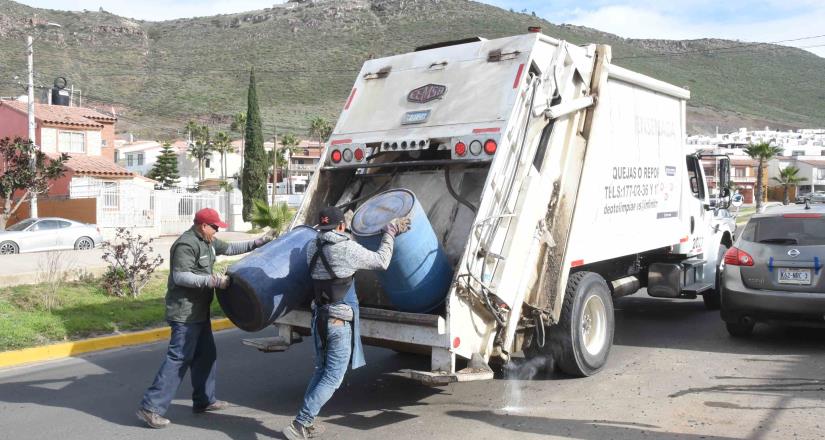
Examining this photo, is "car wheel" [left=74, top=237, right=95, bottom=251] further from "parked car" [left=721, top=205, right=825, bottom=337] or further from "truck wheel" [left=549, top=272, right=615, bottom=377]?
"parked car" [left=721, top=205, right=825, bottom=337]

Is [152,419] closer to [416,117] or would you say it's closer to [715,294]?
[416,117]

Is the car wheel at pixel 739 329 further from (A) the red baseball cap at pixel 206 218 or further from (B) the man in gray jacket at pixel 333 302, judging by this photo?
(A) the red baseball cap at pixel 206 218

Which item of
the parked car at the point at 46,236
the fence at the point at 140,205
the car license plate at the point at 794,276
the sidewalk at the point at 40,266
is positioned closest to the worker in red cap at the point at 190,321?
the car license plate at the point at 794,276

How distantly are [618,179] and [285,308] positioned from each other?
358 centimetres

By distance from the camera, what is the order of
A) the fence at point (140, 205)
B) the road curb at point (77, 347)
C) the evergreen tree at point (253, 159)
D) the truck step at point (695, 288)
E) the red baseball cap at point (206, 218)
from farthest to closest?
the evergreen tree at point (253, 159)
the fence at point (140, 205)
the truck step at point (695, 288)
the road curb at point (77, 347)
the red baseball cap at point (206, 218)

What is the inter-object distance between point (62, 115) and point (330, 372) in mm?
33319

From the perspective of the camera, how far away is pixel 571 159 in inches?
→ 258

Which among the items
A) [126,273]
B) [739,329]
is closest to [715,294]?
[739,329]

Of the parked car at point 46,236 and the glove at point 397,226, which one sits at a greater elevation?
the glove at point 397,226

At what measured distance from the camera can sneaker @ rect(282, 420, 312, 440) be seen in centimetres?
510

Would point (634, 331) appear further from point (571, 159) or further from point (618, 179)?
point (571, 159)

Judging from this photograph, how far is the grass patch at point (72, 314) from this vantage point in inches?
336

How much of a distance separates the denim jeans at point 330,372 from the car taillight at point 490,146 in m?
1.81

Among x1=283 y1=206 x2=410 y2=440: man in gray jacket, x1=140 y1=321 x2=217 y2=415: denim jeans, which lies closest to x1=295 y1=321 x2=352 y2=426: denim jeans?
x1=283 y1=206 x2=410 y2=440: man in gray jacket
